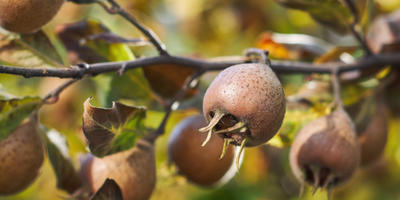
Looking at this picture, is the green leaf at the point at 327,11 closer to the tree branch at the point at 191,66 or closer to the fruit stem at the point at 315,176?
the tree branch at the point at 191,66

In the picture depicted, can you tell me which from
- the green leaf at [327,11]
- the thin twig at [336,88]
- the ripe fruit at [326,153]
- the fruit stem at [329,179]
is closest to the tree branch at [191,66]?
the thin twig at [336,88]

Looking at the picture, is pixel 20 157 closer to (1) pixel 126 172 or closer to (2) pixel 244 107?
(1) pixel 126 172

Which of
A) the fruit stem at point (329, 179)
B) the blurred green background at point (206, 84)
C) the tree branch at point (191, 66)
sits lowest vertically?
the blurred green background at point (206, 84)

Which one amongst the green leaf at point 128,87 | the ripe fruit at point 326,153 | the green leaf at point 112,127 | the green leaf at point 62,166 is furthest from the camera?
the green leaf at point 128,87

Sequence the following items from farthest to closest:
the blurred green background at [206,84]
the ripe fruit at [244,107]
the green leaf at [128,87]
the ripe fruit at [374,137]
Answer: the blurred green background at [206,84] < the ripe fruit at [374,137] < the green leaf at [128,87] < the ripe fruit at [244,107]

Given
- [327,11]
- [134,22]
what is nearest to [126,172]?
[134,22]

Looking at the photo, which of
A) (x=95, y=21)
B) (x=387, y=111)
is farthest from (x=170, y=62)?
(x=387, y=111)
